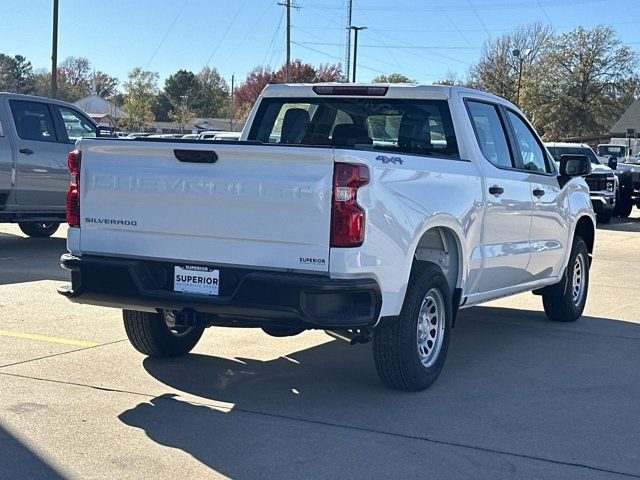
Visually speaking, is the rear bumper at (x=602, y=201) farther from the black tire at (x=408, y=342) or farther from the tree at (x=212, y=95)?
the tree at (x=212, y=95)

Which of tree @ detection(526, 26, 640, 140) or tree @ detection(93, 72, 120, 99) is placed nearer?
tree @ detection(526, 26, 640, 140)

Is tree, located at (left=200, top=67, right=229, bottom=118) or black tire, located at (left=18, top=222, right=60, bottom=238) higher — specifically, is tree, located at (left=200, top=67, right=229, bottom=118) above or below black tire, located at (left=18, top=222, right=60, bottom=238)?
above

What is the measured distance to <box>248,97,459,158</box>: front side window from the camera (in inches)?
285

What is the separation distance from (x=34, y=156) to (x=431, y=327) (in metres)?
8.48

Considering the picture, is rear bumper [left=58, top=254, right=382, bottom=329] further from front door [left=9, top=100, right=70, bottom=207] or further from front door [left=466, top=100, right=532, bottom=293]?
front door [left=9, top=100, right=70, bottom=207]

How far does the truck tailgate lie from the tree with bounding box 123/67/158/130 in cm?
7613

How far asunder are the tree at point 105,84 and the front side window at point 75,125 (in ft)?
398

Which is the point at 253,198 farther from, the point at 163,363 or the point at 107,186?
the point at 163,363

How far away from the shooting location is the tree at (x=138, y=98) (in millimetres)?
80250

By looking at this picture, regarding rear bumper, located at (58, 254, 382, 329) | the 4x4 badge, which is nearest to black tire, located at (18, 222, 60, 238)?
rear bumper, located at (58, 254, 382, 329)

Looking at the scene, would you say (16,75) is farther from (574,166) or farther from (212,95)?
(574,166)

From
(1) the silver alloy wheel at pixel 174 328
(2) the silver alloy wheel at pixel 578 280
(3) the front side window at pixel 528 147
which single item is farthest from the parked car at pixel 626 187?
(1) the silver alloy wheel at pixel 174 328

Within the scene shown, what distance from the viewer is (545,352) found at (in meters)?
7.68

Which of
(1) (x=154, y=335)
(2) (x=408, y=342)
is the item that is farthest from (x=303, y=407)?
(1) (x=154, y=335)
